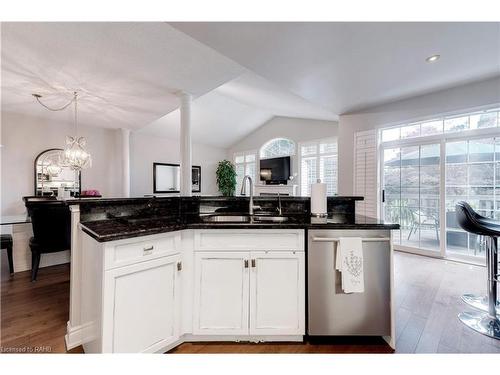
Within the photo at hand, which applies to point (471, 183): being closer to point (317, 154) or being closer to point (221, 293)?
point (317, 154)

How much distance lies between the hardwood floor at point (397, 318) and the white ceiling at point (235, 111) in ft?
11.9

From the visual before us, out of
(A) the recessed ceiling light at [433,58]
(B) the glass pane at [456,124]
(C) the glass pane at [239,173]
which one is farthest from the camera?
(C) the glass pane at [239,173]

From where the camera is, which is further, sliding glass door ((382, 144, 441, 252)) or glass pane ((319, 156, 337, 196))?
glass pane ((319, 156, 337, 196))

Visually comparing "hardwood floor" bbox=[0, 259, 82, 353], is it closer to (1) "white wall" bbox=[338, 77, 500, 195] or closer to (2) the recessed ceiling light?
(2) the recessed ceiling light

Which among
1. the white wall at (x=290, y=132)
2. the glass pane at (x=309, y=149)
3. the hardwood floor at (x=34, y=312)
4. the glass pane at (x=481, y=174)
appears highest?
the white wall at (x=290, y=132)

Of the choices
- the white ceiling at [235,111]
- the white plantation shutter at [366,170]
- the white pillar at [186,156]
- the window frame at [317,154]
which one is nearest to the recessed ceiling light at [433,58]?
the white plantation shutter at [366,170]

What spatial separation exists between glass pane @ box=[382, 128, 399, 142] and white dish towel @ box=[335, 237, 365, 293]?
130 inches

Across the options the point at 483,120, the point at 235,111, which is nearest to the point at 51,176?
the point at 235,111

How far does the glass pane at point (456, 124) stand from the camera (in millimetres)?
3393

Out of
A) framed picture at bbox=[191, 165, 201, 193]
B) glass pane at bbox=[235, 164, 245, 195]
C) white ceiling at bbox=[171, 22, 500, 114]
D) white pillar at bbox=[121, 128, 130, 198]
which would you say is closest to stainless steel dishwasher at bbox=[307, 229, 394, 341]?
white ceiling at bbox=[171, 22, 500, 114]

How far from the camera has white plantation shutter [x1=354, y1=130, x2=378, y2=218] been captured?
4168mm

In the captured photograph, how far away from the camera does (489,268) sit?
6.52ft

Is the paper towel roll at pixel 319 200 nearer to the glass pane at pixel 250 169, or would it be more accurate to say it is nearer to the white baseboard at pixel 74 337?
the white baseboard at pixel 74 337
